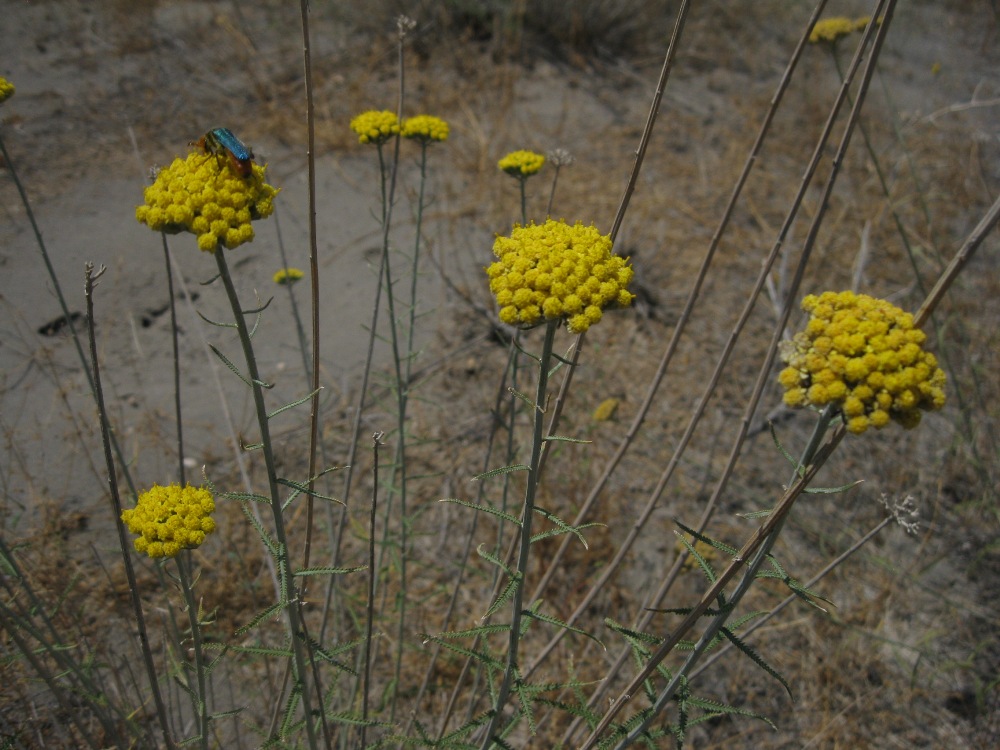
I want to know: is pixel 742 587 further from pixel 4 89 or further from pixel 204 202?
pixel 4 89

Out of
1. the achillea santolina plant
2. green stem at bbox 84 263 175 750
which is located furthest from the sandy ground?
green stem at bbox 84 263 175 750

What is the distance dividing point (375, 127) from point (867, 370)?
2.00 m

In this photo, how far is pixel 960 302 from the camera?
4.81 metres

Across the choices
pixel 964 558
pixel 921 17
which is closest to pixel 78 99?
pixel 964 558

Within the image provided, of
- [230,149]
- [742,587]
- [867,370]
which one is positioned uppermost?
[230,149]

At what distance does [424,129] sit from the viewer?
8.87 feet

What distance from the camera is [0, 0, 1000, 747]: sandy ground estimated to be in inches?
147

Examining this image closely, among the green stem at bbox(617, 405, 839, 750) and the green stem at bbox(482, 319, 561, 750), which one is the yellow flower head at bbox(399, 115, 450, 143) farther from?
the green stem at bbox(617, 405, 839, 750)

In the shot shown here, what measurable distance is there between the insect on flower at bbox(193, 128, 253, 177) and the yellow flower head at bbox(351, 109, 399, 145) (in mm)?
1115

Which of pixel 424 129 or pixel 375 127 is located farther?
pixel 424 129

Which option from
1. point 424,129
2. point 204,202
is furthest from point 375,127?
point 204,202

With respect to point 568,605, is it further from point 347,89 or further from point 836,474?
point 347,89

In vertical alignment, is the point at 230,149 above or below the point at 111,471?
above

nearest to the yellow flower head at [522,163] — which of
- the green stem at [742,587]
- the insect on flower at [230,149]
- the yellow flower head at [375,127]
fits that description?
the yellow flower head at [375,127]
